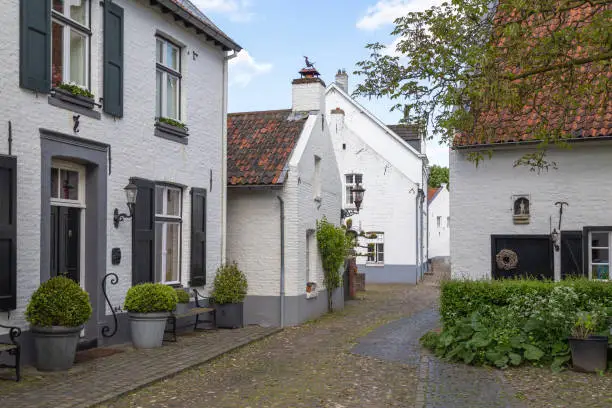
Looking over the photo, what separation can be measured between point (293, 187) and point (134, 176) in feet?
15.9

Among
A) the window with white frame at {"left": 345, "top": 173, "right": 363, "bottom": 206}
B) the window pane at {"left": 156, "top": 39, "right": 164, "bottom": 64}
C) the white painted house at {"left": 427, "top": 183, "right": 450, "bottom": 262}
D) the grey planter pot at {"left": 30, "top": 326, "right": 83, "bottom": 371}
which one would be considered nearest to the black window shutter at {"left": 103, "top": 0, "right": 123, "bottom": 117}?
the window pane at {"left": 156, "top": 39, "right": 164, "bottom": 64}

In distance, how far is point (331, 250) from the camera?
18.3 m

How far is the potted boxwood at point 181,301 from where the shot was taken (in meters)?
12.9

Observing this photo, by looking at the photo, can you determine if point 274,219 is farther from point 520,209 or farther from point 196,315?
point 520,209

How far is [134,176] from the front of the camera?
12023 millimetres

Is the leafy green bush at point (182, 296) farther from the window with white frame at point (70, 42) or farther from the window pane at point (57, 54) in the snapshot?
the window pane at point (57, 54)

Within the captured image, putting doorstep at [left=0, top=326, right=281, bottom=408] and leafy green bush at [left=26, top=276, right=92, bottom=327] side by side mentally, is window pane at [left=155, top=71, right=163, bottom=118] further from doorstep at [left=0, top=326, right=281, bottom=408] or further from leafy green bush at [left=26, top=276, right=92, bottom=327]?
leafy green bush at [left=26, top=276, right=92, bottom=327]

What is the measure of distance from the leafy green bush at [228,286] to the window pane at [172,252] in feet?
4.21

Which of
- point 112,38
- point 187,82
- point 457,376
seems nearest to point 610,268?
point 457,376

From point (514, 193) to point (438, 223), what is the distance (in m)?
34.4

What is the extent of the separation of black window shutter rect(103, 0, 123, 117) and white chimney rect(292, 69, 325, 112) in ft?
24.6

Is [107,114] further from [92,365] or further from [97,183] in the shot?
[92,365]

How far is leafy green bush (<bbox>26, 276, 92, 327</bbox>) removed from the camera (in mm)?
9000

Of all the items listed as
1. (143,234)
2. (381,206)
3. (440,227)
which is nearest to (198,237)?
(143,234)
